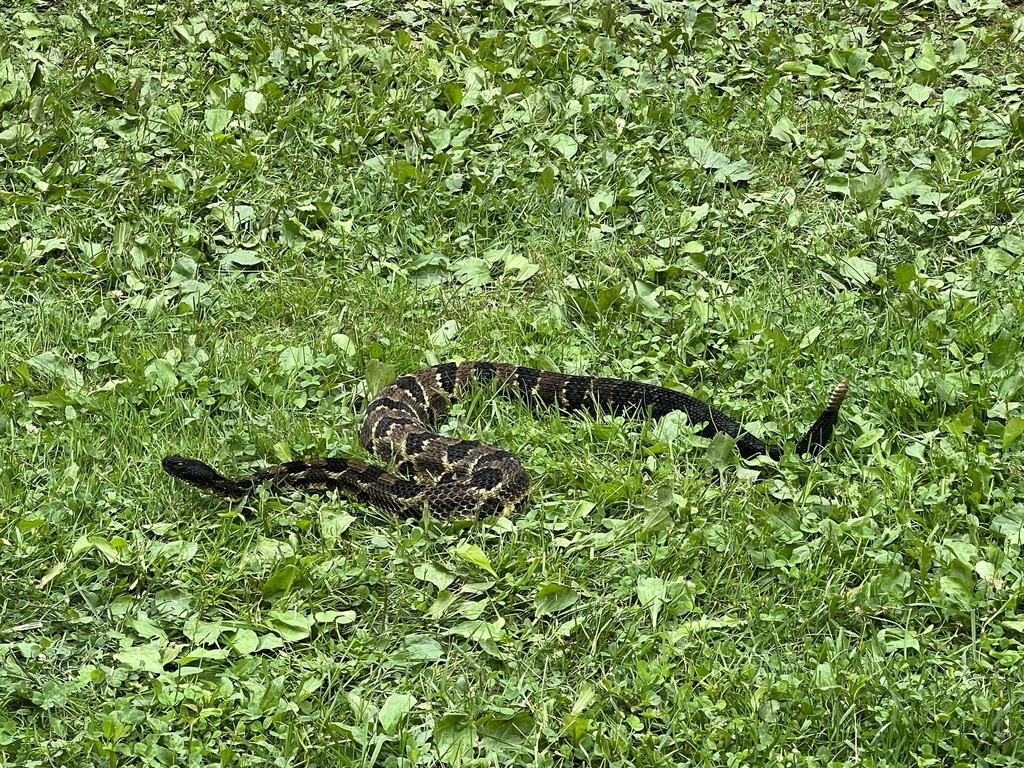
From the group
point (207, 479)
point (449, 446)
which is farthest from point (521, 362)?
point (207, 479)

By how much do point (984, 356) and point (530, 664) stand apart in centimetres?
254

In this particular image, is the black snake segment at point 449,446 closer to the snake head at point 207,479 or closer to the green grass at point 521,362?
the snake head at point 207,479

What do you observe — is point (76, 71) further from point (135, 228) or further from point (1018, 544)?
point (1018, 544)

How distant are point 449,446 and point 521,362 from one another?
2.46 feet

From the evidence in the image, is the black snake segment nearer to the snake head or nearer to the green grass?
the snake head

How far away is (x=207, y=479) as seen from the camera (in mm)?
4785

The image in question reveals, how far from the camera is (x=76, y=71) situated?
26.9ft

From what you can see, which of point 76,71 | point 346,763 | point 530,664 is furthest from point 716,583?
point 76,71

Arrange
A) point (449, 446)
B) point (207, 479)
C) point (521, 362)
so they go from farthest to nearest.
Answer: point (521, 362)
point (449, 446)
point (207, 479)

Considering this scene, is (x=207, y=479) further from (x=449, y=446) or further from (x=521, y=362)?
(x=521, y=362)

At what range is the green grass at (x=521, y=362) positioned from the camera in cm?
383

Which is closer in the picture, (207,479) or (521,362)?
(207,479)

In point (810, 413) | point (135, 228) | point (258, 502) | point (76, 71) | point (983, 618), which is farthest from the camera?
point (76, 71)

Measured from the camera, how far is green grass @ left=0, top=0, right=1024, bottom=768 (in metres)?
3.83
